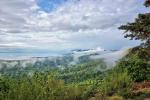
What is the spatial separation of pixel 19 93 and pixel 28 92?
106 cm

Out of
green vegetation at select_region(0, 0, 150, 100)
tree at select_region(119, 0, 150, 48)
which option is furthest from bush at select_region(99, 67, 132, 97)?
tree at select_region(119, 0, 150, 48)

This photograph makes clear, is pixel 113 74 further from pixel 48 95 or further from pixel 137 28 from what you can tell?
pixel 137 28

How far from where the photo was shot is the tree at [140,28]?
3062 centimetres

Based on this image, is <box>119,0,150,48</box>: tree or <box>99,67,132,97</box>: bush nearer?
<box>119,0,150,48</box>: tree

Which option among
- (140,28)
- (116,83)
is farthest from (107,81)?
(140,28)

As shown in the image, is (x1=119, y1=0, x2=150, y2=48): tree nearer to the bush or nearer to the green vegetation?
the green vegetation

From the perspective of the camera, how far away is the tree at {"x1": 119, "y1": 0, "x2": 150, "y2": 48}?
3062cm

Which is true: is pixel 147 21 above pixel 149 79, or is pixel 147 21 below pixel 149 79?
above

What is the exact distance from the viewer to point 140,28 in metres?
30.9

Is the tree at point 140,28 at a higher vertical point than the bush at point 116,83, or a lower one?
higher

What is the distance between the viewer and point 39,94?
3966 centimetres

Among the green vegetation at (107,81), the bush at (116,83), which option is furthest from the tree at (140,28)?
the bush at (116,83)

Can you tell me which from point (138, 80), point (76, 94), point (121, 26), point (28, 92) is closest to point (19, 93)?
point (28, 92)

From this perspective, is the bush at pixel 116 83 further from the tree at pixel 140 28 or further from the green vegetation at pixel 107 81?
the tree at pixel 140 28
